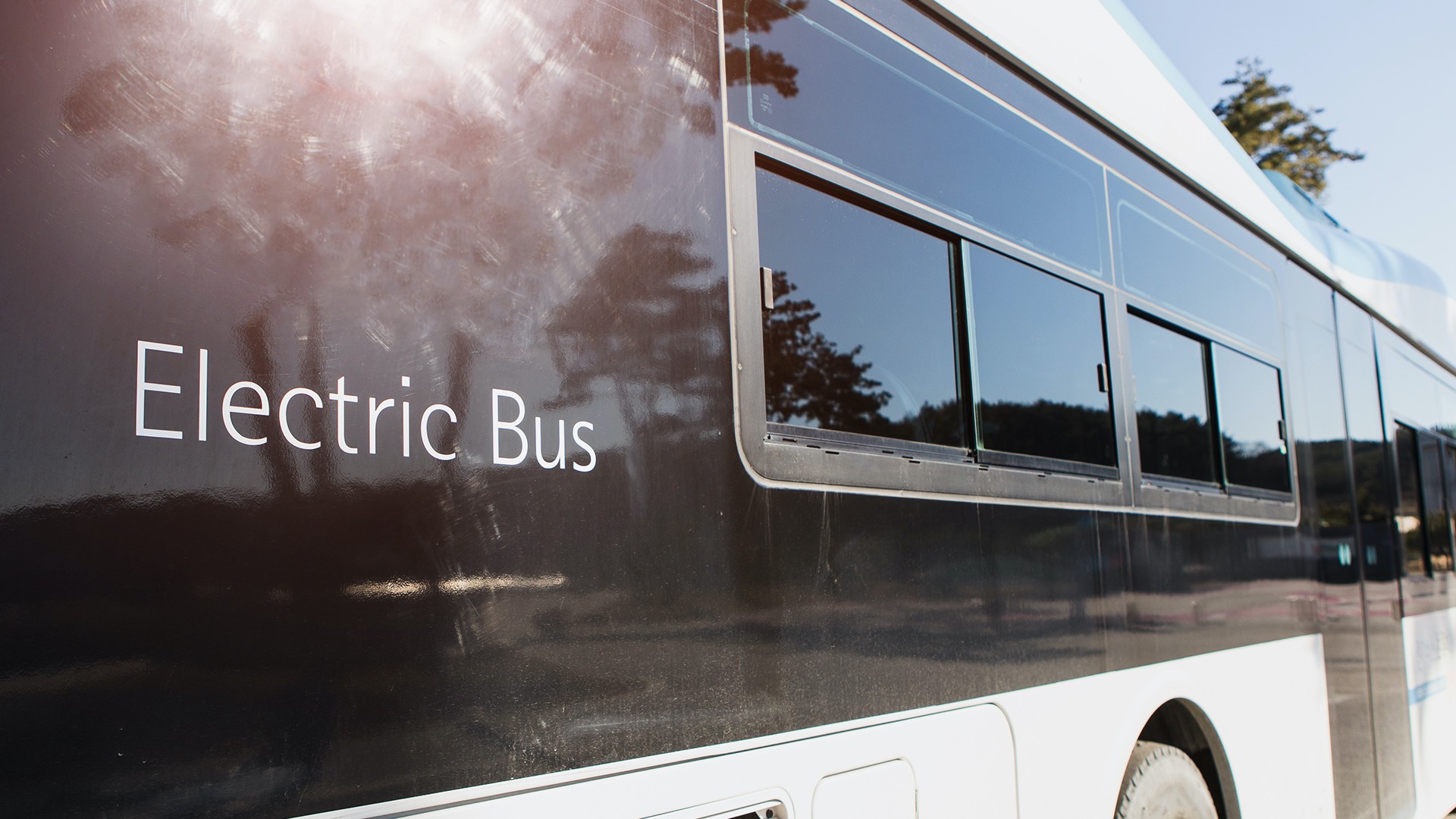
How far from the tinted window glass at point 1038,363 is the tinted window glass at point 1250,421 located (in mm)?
1115

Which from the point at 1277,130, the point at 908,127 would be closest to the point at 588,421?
the point at 908,127

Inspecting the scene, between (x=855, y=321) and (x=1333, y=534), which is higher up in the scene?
(x=855, y=321)

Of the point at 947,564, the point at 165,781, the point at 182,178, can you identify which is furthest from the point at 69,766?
the point at 947,564

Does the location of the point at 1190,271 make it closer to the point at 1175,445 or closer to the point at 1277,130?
the point at 1175,445

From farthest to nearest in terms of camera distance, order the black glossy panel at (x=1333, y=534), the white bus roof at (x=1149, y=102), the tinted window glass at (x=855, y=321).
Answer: the black glossy panel at (x=1333, y=534) → the white bus roof at (x=1149, y=102) → the tinted window glass at (x=855, y=321)

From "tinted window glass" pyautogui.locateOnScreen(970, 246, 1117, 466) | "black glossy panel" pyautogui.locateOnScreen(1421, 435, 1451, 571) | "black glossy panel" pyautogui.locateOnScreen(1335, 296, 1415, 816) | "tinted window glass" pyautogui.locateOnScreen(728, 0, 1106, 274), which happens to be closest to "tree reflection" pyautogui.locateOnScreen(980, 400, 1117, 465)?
"tinted window glass" pyautogui.locateOnScreen(970, 246, 1117, 466)

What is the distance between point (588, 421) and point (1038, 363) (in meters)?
1.69

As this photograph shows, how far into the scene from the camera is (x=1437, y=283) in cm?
737

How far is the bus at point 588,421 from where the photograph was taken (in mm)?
1201

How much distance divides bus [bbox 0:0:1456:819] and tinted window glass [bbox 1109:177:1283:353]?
2.2 inches

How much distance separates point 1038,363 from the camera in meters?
2.97

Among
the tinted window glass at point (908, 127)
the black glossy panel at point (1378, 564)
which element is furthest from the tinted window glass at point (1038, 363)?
the black glossy panel at point (1378, 564)

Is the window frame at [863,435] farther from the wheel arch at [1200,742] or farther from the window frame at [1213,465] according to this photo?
the wheel arch at [1200,742]

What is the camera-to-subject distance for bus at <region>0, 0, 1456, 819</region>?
1.20m
